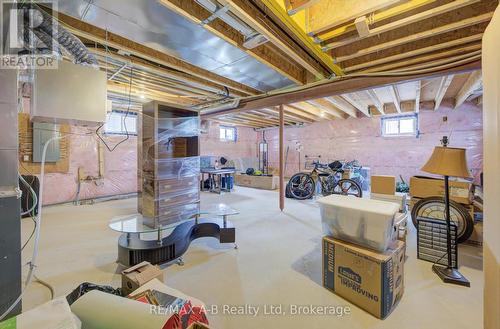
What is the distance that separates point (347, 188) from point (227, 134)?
504cm

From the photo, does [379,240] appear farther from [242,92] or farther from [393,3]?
[242,92]

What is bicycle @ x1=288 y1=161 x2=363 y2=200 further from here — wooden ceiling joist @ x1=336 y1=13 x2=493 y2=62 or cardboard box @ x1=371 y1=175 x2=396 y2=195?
wooden ceiling joist @ x1=336 y1=13 x2=493 y2=62

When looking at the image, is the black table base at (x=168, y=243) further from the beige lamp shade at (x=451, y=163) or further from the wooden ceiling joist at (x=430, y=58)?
the wooden ceiling joist at (x=430, y=58)

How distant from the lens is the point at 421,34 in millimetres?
2145

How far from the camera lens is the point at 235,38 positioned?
7.34 feet

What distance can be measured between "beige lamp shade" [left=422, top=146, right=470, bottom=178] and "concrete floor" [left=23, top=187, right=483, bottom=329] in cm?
100

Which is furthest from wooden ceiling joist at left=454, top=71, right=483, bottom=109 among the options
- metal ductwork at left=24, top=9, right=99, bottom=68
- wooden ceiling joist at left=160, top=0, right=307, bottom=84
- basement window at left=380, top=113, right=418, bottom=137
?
metal ductwork at left=24, top=9, right=99, bottom=68

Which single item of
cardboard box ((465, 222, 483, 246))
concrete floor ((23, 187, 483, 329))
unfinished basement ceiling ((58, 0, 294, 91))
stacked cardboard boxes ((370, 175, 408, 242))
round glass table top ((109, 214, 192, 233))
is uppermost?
unfinished basement ceiling ((58, 0, 294, 91))

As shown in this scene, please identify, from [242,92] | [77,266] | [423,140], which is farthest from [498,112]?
[423,140]

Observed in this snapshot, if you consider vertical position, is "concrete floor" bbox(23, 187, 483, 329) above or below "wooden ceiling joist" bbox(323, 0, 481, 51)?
below

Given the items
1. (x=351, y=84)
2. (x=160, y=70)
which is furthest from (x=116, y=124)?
(x=351, y=84)

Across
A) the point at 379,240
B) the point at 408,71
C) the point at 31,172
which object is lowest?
the point at 379,240

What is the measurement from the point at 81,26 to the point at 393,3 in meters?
2.82

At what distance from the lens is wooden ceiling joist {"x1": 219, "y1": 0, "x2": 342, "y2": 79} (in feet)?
5.65
